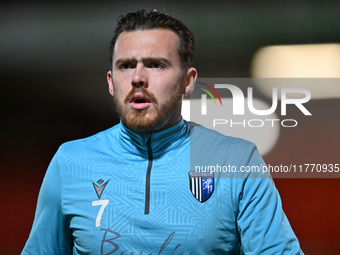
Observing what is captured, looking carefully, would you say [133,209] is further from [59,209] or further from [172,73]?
[172,73]

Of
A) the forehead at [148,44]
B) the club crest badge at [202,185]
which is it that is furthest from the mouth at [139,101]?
the club crest badge at [202,185]

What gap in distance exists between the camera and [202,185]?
42.3 inches

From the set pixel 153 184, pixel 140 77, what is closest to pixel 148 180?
pixel 153 184

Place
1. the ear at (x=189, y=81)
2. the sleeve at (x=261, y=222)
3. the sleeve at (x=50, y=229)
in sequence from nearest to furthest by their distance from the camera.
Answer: the sleeve at (x=261, y=222) < the sleeve at (x=50, y=229) < the ear at (x=189, y=81)

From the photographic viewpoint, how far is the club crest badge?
3.51ft

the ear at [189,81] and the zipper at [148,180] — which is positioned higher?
the ear at [189,81]

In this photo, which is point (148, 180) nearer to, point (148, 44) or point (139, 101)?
point (139, 101)

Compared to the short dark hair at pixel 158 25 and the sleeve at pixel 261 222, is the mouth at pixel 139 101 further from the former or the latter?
the sleeve at pixel 261 222

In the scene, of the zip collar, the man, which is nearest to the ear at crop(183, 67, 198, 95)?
the man

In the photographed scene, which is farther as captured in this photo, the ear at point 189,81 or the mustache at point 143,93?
the ear at point 189,81

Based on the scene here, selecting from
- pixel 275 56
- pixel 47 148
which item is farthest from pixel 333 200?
pixel 47 148

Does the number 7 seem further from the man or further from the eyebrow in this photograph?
the eyebrow

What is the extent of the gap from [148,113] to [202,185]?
23cm

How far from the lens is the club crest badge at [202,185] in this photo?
107 centimetres
